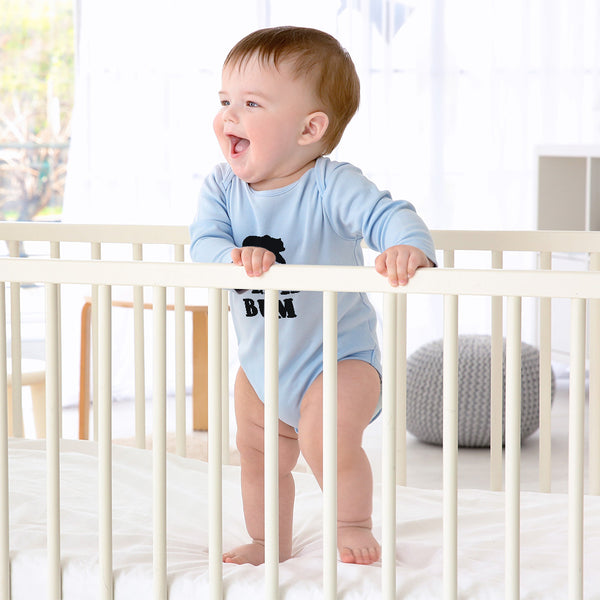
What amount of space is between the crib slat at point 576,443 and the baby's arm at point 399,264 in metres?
0.15

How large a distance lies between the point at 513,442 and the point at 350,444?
234 mm

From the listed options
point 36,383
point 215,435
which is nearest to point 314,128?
point 215,435

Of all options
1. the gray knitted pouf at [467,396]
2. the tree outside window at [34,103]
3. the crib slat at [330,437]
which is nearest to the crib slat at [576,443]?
the crib slat at [330,437]

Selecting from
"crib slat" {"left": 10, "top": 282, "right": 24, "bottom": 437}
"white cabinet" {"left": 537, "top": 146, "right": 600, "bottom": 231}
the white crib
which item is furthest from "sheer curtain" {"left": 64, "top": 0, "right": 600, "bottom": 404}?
the white crib

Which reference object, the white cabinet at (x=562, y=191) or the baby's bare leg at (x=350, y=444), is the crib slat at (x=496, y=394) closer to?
the baby's bare leg at (x=350, y=444)

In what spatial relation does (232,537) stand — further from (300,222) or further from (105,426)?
(300,222)

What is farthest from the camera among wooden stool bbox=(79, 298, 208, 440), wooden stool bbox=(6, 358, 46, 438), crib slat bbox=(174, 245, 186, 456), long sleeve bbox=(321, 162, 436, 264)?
wooden stool bbox=(79, 298, 208, 440)

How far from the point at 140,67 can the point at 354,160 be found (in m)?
0.78

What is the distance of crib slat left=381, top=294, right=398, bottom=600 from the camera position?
0.96 m

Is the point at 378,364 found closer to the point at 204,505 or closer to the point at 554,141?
the point at 204,505

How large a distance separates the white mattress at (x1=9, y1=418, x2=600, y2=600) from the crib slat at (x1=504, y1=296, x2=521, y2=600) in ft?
0.26

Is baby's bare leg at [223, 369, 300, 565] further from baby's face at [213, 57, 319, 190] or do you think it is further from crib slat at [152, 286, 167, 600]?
baby's face at [213, 57, 319, 190]

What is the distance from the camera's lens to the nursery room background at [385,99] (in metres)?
3.30

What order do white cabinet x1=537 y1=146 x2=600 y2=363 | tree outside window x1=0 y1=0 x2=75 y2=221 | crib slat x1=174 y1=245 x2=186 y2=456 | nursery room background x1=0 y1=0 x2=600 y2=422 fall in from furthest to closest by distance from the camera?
tree outside window x1=0 y1=0 x2=75 y2=221 < nursery room background x1=0 y1=0 x2=600 y2=422 < white cabinet x1=537 y1=146 x2=600 y2=363 < crib slat x1=174 y1=245 x2=186 y2=456
